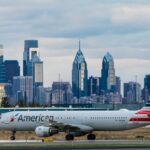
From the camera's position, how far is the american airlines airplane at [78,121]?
85.9 m

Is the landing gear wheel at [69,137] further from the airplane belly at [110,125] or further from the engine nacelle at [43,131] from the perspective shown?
the airplane belly at [110,125]

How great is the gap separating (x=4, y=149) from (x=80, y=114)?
2466 centimetres

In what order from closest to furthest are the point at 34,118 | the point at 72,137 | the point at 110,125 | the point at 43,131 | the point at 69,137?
1. the point at 43,131
2. the point at 69,137
3. the point at 72,137
4. the point at 110,125
5. the point at 34,118

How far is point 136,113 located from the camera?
86125 mm

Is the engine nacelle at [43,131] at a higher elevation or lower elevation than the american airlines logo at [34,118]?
lower

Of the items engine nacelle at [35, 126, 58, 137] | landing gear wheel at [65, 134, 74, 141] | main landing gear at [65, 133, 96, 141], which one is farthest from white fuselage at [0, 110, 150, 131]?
landing gear wheel at [65, 134, 74, 141]

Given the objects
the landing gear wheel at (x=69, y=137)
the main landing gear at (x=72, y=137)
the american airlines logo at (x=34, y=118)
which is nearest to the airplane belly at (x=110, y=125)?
the main landing gear at (x=72, y=137)

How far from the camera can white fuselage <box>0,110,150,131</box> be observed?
86250 millimetres

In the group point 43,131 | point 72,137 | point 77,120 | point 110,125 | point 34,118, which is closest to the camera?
point 43,131

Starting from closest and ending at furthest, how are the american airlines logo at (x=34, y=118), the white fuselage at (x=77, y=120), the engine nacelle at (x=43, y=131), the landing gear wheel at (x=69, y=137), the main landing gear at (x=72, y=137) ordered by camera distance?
the engine nacelle at (x=43, y=131) < the landing gear wheel at (x=69, y=137) < the main landing gear at (x=72, y=137) < the white fuselage at (x=77, y=120) < the american airlines logo at (x=34, y=118)

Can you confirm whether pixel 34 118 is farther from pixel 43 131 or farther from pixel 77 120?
pixel 77 120

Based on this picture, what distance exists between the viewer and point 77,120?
8731cm

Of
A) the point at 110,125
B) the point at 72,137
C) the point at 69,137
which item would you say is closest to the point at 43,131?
the point at 69,137

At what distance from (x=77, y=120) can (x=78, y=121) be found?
0.62ft
